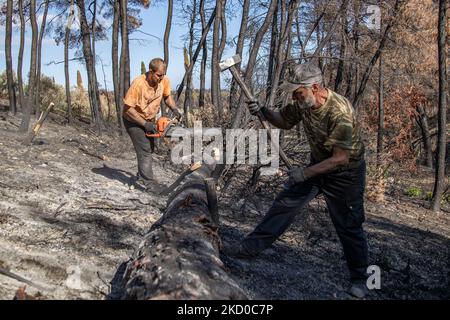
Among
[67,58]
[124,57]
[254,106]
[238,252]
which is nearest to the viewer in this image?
[238,252]

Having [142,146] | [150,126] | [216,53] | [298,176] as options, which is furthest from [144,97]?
[216,53]

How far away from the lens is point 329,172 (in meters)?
4.14

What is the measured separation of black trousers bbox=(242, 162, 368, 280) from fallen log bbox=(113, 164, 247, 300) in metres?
0.73

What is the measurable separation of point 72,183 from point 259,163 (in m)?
3.00

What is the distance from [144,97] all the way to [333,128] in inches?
128

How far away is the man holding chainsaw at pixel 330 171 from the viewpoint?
13.2ft

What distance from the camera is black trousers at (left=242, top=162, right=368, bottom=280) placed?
4.19 metres

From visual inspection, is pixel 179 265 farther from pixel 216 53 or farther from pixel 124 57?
pixel 124 57

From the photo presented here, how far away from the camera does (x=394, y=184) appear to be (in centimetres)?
1246

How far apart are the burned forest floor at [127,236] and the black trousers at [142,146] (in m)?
0.32

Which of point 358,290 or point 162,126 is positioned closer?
point 358,290

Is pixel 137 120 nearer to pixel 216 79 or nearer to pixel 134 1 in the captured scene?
pixel 216 79
